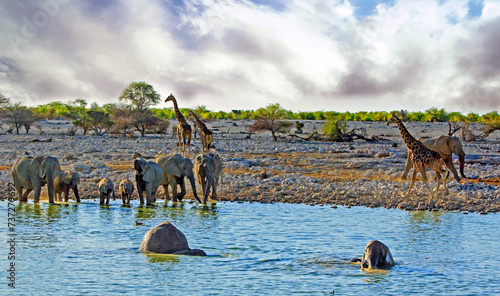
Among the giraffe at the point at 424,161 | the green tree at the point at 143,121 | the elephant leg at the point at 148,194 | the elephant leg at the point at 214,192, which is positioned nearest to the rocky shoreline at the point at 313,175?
the elephant leg at the point at 214,192

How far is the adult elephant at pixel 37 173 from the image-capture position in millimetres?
14391

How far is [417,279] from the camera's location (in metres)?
8.13

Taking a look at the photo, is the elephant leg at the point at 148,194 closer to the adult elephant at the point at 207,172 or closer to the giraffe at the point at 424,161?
the adult elephant at the point at 207,172

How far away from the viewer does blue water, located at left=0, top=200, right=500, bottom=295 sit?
784cm

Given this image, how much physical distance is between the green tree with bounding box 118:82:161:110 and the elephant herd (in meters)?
31.4

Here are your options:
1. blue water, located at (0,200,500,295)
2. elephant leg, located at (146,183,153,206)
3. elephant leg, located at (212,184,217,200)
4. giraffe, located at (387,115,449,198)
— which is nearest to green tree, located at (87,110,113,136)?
elephant leg, located at (212,184,217,200)

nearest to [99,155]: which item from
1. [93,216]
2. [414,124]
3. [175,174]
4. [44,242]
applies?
[175,174]

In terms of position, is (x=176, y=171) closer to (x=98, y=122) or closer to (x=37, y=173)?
(x=37, y=173)

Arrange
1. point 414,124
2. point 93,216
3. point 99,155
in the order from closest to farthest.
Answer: point 93,216 → point 99,155 → point 414,124

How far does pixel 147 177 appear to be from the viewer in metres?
14.5

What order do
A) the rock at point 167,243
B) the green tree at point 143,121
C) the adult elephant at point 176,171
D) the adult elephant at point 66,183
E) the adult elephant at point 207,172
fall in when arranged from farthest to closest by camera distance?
the green tree at point 143,121 < the adult elephant at point 176,171 < the adult elephant at point 207,172 < the adult elephant at point 66,183 < the rock at point 167,243

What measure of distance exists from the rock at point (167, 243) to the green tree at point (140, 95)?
37.4 meters

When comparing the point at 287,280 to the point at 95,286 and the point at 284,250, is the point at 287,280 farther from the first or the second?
the point at 95,286

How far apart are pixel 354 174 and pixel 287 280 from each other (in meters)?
11.2
